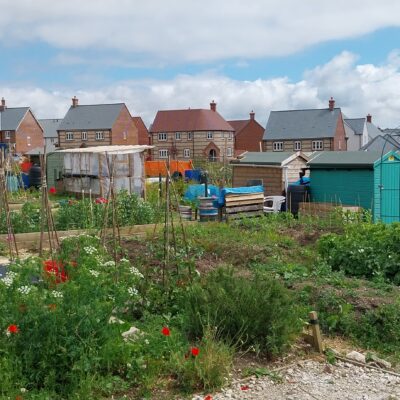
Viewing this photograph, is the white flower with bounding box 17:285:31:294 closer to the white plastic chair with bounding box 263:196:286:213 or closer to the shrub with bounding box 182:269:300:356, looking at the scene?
the shrub with bounding box 182:269:300:356

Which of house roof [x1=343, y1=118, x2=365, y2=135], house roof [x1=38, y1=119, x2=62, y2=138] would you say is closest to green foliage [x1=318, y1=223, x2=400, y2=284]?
house roof [x1=343, y1=118, x2=365, y2=135]

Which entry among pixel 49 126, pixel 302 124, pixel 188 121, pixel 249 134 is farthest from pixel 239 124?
pixel 49 126

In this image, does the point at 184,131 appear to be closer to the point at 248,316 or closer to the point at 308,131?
the point at 308,131

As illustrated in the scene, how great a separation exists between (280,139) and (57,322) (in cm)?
5421

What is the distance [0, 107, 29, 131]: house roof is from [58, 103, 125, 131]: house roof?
19.7ft

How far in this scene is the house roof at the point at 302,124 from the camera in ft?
185

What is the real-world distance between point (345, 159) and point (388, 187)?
5.24ft

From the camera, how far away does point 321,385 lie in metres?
4.70

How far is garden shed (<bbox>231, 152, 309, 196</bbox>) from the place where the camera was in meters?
19.5

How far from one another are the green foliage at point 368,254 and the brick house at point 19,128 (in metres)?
60.2

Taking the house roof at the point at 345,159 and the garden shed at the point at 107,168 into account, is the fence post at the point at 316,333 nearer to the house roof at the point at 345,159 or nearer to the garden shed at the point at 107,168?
the house roof at the point at 345,159

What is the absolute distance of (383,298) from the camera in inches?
258

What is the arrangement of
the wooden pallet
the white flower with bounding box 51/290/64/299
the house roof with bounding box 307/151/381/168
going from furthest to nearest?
the house roof with bounding box 307/151/381/168 → the wooden pallet → the white flower with bounding box 51/290/64/299

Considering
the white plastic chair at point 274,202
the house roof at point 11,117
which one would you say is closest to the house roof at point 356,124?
the house roof at point 11,117
